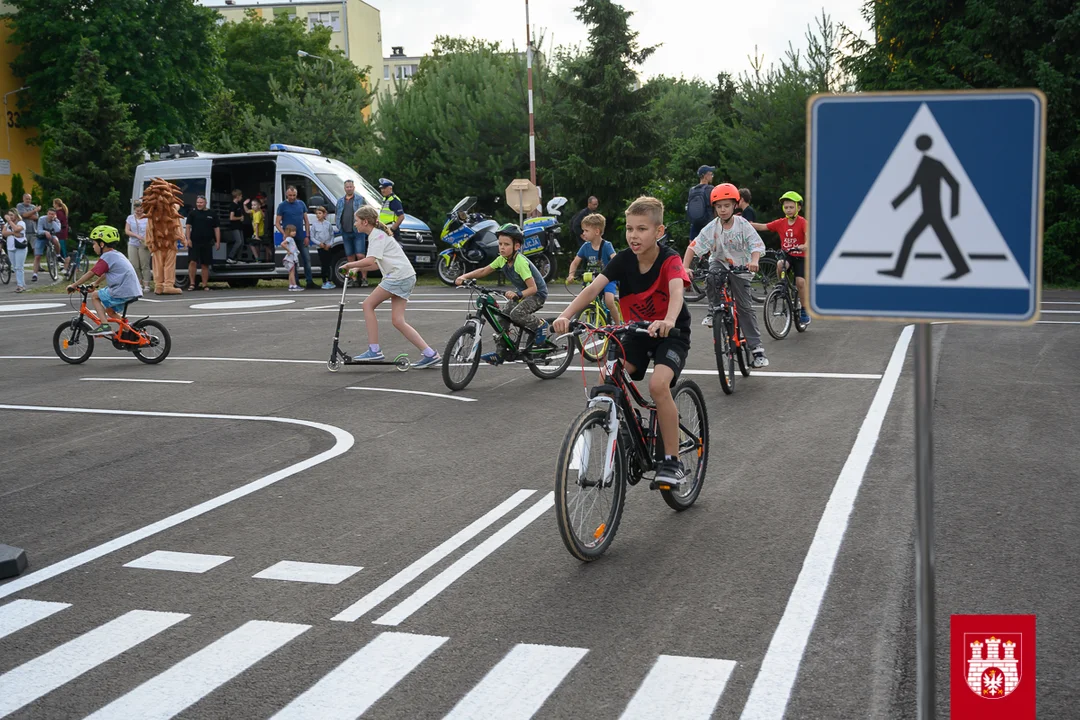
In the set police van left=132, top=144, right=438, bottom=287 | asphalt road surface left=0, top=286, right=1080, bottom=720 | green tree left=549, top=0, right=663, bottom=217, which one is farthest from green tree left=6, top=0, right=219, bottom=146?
asphalt road surface left=0, top=286, right=1080, bottom=720

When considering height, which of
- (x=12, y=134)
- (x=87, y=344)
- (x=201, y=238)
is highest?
(x=12, y=134)

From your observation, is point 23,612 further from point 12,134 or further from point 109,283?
point 12,134

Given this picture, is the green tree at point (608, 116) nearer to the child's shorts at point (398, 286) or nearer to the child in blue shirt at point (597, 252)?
the child in blue shirt at point (597, 252)

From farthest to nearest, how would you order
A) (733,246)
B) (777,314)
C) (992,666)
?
(777,314), (733,246), (992,666)

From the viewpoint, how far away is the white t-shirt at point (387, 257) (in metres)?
13.7

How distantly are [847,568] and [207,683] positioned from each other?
3080mm

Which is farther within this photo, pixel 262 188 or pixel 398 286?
pixel 262 188

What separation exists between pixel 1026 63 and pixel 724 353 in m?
16.0

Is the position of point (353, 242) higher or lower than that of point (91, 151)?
lower

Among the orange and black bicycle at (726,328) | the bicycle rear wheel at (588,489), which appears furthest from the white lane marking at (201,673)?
the orange and black bicycle at (726,328)

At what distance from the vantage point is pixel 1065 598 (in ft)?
18.0

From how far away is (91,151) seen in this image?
4791cm

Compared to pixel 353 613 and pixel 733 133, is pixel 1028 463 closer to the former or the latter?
pixel 353 613

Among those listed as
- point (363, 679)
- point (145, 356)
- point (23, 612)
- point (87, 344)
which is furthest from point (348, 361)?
point (363, 679)
